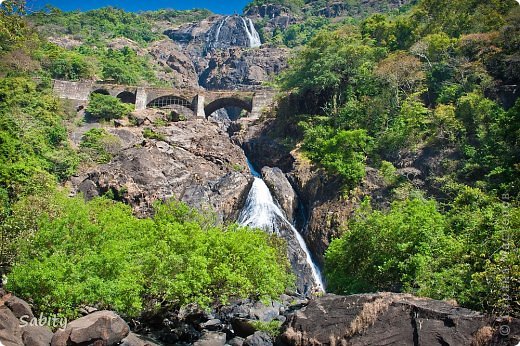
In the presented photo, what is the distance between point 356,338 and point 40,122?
34.5 metres

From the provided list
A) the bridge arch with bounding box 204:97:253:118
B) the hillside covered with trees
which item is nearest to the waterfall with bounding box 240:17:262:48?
the hillside covered with trees

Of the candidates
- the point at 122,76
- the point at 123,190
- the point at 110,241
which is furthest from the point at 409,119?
the point at 122,76

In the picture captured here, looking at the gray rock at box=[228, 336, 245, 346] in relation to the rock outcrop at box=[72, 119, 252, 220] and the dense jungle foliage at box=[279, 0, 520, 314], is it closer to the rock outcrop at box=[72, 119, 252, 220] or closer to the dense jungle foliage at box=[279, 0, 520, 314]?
the dense jungle foliage at box=[279, 0, 520, 314]

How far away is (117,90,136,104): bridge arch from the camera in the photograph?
52.5 m

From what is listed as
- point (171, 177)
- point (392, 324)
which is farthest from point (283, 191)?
point (392, 324)

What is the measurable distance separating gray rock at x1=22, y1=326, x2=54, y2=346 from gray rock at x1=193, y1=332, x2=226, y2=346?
6.28 meters

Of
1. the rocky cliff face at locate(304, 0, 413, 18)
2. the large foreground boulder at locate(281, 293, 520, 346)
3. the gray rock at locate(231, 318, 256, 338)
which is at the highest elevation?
the rocky cliff face at locate(304, 0, 413, 18)

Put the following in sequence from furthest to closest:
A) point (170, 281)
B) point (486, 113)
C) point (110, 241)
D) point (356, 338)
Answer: point (486, 113)
point (110, 241)
point (170, 281)
point (356, 338)

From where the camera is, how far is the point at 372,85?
40.2 metres

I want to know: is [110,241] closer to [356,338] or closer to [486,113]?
[356,338]

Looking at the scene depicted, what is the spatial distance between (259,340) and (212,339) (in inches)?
120

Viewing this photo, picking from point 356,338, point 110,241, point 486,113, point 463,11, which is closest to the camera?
point 356,338

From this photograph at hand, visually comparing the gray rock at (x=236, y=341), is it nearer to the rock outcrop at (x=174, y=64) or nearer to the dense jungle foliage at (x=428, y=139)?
the dense jungle foliage at (x=428, y=139)

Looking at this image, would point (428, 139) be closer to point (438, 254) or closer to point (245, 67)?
point (438, 254)
